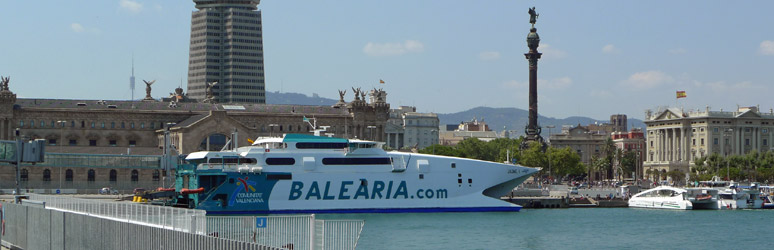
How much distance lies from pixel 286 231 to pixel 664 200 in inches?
3004

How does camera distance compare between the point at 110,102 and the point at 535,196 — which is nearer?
the point at 535,196

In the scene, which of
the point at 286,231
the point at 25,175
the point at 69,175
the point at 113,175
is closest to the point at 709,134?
the point at 113,175

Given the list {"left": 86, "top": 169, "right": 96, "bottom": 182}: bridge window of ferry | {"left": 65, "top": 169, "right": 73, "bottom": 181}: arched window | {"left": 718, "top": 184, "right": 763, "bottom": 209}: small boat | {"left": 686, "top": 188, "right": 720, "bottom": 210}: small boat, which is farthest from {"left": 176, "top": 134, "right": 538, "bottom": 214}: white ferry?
{"left": 86, "top": 169, "right": 96, "bottom": 182}: bridge window of ferry

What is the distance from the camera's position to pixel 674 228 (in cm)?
7481

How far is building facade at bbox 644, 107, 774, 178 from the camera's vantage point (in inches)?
6914

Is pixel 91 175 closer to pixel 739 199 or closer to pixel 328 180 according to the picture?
pixel 328 180

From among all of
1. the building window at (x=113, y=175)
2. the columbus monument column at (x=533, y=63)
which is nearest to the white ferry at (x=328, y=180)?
the building window at (x=113, y=175)

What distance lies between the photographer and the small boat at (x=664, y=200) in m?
99.4

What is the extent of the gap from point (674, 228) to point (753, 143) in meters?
110

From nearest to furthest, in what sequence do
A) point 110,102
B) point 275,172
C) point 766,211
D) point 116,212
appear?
point 116,212 → point 275,172 → point 766,211 → point 110,102

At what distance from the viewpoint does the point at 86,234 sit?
35.3m

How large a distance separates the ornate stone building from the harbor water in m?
33.8

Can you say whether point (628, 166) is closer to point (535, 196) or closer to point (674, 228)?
point (535, 196)

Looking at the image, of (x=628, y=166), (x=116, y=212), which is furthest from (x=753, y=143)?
(x=116, y=212)
